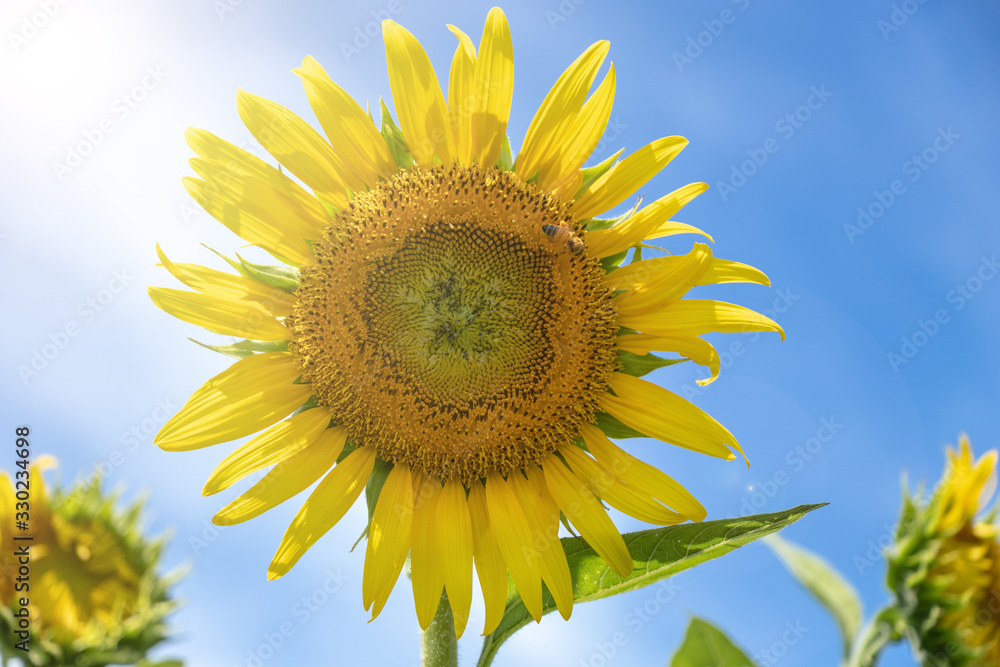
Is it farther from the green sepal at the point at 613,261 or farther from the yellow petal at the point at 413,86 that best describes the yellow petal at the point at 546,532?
the yellow petal at the point at 413,86

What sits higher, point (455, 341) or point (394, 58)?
point (394, 58)

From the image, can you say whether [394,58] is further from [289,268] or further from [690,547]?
[690,547]

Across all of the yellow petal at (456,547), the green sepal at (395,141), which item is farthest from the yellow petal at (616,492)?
the green sepal at (395,141)

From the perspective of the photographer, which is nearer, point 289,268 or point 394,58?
point 394,58

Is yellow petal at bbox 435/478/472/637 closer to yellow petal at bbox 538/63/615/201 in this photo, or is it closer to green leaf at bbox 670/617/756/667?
green leaf at bbox 670/617/756/667

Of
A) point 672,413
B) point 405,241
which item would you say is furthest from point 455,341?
point 672,413

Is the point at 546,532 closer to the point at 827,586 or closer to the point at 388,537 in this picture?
the point at 388,537
